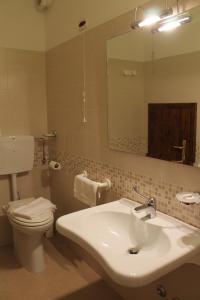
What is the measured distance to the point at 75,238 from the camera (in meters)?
1.37

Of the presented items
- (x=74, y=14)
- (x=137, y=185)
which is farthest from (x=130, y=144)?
(x=74, y=14)

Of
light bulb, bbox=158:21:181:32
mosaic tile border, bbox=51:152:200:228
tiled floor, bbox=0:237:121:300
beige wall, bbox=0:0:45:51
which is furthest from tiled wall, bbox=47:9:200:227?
tiled floor, bbox=0:237:121:300

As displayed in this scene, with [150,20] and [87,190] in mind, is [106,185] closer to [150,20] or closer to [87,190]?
[87,190]

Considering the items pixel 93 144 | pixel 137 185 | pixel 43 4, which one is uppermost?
pixel 43 4

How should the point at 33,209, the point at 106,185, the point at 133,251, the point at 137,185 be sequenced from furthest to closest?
the point at 33,209
the point at 106,185
the point at 137,185
the point at 133,251

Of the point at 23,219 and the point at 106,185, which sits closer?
the point at 106,185

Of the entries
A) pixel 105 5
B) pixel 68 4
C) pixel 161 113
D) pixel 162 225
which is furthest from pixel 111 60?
pixel 162 225

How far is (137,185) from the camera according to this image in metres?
1.77

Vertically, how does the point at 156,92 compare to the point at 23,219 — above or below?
above

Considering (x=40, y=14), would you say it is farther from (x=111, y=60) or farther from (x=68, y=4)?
(x=111, y=60)

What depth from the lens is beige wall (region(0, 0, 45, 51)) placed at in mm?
2490

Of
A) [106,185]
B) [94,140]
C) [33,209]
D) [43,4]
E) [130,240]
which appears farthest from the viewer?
[43,4]

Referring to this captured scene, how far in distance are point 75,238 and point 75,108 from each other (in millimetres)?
1257

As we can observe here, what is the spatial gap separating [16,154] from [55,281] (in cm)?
116
